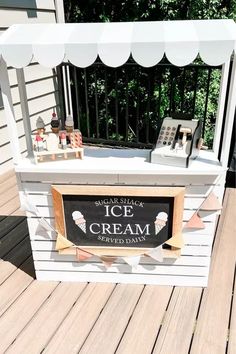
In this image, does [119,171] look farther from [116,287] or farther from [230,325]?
[230,325]

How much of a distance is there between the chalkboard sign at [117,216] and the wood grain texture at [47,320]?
1.10ft

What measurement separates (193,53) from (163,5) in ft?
19.9

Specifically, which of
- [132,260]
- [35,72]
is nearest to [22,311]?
[132,260]

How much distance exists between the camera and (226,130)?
74.1 inches

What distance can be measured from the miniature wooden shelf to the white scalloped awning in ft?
1.69

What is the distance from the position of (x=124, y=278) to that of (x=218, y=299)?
606 millimetres

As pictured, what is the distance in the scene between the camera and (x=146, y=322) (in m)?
2.02

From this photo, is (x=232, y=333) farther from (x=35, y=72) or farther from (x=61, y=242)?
(x=35, y=72)

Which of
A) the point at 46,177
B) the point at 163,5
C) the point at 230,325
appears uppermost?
the point at 163,5

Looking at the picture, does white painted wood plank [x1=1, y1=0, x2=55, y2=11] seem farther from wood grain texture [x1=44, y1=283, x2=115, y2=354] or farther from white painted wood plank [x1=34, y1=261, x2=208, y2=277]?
wood grain texture [x1=44, y1=283, x2=115, y2=354]

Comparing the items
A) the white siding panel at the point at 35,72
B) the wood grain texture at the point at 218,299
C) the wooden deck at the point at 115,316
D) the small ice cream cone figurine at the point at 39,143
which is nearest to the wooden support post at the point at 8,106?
the small ice cream cone figurine at the point at 39,143

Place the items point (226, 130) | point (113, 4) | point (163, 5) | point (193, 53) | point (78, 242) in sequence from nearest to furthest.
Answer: point (193, 53)
point (226, 130)
point (78, 242)
point (163, 5)
point (113, 4)

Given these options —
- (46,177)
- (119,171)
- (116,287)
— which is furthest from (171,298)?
(46,177)

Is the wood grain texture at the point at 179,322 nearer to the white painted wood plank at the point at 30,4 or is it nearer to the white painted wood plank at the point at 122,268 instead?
the white painted wood plank at the point at 122,268
